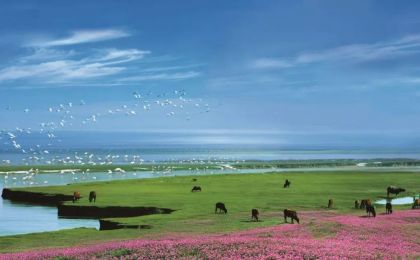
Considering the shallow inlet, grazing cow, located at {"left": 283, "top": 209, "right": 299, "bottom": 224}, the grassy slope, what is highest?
grazing cow, located at {"left": 283, "top": 209, "right": 299, "bottom": 224}

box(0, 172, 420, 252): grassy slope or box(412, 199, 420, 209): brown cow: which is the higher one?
box(412, 199, 420, 209): brown cow

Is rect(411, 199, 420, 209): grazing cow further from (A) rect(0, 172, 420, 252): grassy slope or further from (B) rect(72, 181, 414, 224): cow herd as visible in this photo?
(A) rect(0, 172, 420, 252): grassy slope

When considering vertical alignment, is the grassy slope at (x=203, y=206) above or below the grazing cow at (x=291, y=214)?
below

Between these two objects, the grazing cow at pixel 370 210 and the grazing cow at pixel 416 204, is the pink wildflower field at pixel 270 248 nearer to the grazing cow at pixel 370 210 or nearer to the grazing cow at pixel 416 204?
the grazing cow at pixel 370 210

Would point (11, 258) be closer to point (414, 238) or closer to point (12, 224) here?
point (414, 238)

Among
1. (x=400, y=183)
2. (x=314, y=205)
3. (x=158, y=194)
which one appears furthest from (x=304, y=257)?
(x=400, y=183)

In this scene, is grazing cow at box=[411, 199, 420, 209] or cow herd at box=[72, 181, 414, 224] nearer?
cow herd at box=[72, 181, 414, 224]

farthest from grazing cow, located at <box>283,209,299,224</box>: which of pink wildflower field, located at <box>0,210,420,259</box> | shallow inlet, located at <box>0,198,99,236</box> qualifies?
shallow inlet, located at <box>0,198,99,236</box>

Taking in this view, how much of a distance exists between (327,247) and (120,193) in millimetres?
55691

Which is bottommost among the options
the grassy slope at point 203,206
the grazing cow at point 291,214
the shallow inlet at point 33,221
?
the shallow inlet at point 33,221

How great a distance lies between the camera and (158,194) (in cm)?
7831

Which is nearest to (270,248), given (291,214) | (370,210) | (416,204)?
(291,214)

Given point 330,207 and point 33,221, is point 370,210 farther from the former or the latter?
point 33,221

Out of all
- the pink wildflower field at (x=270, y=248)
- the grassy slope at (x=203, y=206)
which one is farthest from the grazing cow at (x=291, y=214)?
the pink wildflower field at (x=270, y=248)
